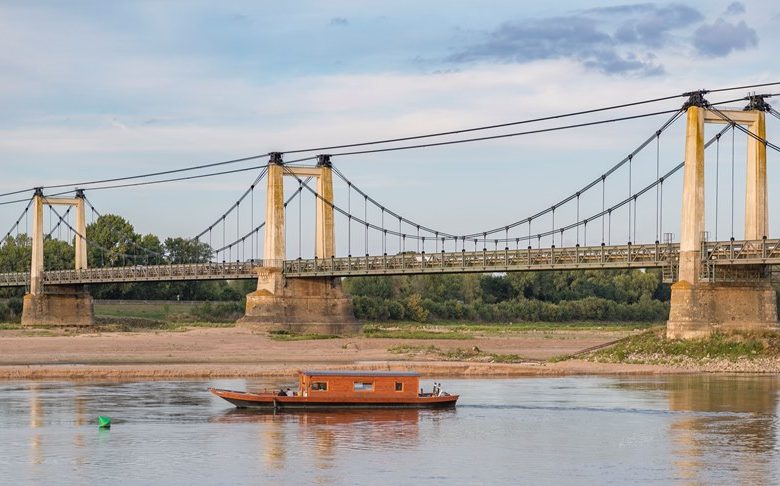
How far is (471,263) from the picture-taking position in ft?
320

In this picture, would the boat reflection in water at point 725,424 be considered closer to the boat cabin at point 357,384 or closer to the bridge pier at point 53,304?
the boat cabin at point 357,384

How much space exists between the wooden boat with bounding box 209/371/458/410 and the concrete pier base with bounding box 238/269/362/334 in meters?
52.9

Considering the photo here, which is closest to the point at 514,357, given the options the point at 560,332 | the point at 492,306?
the point at 560,332

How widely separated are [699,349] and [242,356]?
27.1 m

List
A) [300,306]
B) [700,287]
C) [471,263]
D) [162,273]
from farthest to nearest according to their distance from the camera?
[162,273], [300,306], [471,263], [700,287]

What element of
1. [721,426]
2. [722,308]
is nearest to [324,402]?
[721,426]

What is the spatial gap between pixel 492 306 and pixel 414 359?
297ft

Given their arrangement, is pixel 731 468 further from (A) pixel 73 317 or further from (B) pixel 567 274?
(B) pixel 567 274

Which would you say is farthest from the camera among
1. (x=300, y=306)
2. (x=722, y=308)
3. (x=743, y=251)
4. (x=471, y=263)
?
(x=300, y=306)

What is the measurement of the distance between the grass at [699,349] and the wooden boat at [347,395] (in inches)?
840

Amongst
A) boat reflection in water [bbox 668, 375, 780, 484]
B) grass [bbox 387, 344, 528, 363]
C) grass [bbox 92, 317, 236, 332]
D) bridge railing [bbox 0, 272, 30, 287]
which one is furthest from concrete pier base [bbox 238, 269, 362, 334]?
boat reflection in water [bbox 668, 375, 780, 484]

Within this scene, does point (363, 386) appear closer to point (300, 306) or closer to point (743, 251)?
point (743, 251)

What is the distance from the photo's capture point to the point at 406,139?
9688 cm

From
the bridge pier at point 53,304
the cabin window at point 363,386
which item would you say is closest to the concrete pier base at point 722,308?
the cabin window at point 363,386
